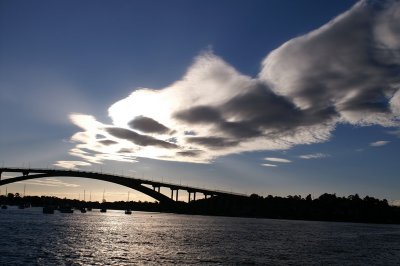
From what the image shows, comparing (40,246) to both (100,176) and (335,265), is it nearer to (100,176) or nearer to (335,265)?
(335,265)

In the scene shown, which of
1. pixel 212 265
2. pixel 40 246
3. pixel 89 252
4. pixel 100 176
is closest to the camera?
pixel 212 265

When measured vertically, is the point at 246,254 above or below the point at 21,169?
below

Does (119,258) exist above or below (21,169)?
below

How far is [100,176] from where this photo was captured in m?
165

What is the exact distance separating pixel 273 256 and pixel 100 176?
130320 mm

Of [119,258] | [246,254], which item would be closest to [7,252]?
[119,258]

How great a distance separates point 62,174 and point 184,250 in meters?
131

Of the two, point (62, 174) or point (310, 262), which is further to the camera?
point (62, 174)

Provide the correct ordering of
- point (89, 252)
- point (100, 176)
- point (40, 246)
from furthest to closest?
point (100, 176), point (40, 246), point (89, 252)

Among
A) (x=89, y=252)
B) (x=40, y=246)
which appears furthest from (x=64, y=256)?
(x=40, y=246)

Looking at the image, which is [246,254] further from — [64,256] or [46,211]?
[46,211]

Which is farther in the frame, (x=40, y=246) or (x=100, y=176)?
(x=100, y=176)

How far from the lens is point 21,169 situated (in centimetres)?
16650

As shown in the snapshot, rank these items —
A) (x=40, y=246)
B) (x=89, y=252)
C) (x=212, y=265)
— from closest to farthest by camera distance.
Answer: (x=212, y=265), (x=89, y=252), (x=40, y=246)
